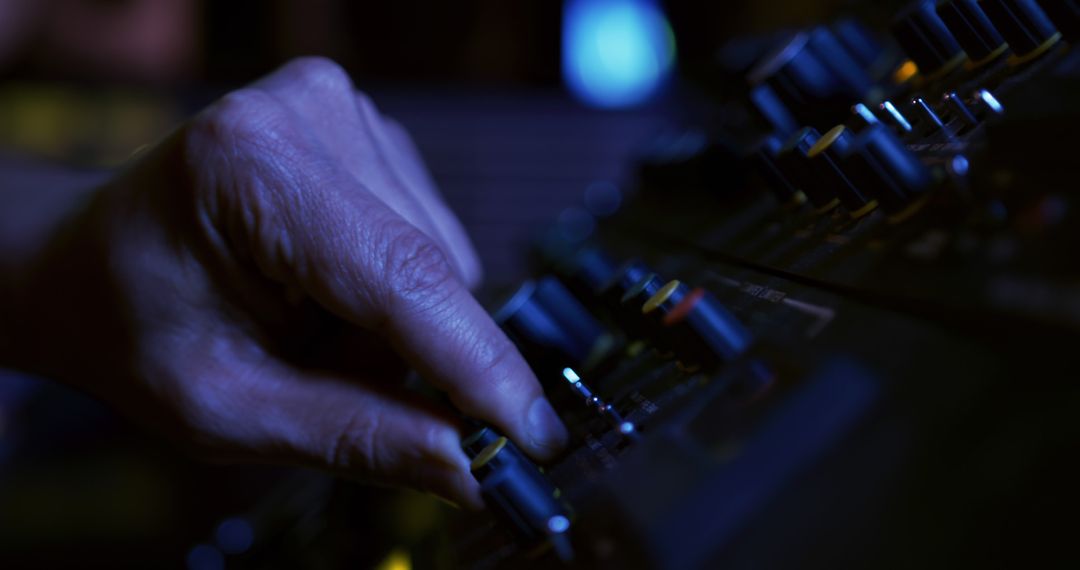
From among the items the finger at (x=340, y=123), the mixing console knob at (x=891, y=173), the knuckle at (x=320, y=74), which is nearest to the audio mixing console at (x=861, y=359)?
the mixing console knob at (x=891, y=173)

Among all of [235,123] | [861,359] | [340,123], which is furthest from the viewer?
[340,123]

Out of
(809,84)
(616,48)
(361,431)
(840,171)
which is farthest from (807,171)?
(616,48)

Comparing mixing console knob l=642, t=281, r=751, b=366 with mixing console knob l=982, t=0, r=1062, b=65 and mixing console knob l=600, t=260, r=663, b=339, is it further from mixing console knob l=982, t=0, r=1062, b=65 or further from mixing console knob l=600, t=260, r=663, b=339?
mixing console knob l=982, t=0, r=1062, b=65

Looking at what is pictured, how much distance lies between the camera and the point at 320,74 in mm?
664

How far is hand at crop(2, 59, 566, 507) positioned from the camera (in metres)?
0.50

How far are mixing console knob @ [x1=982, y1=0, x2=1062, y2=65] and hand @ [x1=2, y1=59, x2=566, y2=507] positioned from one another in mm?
288

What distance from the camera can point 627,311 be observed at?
0.51 metres

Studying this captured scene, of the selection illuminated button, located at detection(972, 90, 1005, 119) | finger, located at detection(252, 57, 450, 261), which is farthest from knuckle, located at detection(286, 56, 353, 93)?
illuminated button, located at detection(972, 90, 1005, 119)

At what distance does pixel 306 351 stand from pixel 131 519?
32.5 inches

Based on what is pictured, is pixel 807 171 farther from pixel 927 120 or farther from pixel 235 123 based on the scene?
pixel 235 123

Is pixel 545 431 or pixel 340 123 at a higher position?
pixel 340 123

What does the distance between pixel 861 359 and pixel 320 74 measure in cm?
48

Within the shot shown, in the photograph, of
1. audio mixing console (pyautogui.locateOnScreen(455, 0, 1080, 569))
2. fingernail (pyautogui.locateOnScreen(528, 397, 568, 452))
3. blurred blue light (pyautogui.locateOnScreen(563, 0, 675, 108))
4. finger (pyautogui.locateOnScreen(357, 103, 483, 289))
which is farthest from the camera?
blurred blue light (pyautogui.locateOnScreen(563, 0, 675, 108))

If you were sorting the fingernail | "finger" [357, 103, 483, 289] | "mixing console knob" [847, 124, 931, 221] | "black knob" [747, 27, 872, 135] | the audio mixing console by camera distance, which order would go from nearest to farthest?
the audio mixing console → "mixing console knob" [847, 124, 931, 221] → the fingernail → "black knob" [747, 27, 872, 135] → "finger" [357, 103, 483, 289]
